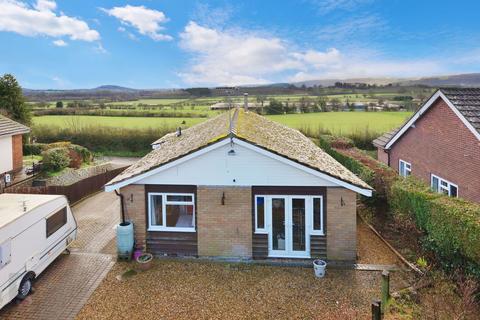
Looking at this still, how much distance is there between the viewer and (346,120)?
152 feet

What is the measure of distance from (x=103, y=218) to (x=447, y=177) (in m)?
17.0

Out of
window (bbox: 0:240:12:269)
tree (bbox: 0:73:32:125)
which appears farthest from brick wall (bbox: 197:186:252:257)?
tree (bbox: 0:73:32:125)

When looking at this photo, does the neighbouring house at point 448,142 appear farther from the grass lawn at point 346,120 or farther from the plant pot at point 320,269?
the grass lawn at point 346,120

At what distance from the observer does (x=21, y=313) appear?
9781 millimetres

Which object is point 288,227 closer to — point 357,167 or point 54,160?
point 357,167

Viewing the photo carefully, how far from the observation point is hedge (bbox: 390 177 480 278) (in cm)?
943

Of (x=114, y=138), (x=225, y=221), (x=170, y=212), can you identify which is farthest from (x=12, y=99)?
(x=225, y=221)

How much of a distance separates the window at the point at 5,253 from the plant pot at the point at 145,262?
13.0ft

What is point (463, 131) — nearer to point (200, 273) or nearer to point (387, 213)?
point (387, 213)

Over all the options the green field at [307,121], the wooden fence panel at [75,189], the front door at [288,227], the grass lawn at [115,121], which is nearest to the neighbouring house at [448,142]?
the front door at [288,227]

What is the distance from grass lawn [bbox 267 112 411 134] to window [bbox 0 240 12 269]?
36374 millimetres

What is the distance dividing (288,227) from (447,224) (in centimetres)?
494

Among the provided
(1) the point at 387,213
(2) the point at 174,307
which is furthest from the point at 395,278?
(2) the point at 174,307

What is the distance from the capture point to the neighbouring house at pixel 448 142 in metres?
14.8
